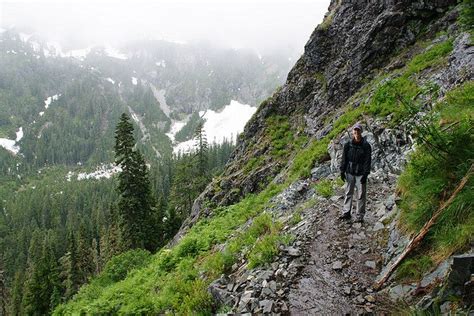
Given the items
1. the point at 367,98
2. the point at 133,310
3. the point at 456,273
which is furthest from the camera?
the point at 367,98

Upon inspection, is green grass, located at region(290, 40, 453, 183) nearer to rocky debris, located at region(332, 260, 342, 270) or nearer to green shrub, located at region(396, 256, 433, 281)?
rocky debris, located at region(332, 260, 342, 270)

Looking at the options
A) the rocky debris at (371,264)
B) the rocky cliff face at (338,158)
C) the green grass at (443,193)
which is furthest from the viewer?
the rocky debris at (371,264)

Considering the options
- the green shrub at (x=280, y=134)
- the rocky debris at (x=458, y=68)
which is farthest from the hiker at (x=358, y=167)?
the green shrub at (x=280, y=134)

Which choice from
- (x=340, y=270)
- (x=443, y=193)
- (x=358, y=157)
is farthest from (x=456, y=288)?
(x=358, y=157)

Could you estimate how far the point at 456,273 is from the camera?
5.37m

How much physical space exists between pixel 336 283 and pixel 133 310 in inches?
278

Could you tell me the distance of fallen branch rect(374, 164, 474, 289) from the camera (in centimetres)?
655

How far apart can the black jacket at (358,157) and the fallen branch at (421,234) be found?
367 centimetres

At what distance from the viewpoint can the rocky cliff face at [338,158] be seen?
7914 millimetres

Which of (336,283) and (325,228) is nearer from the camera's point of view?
(336,283)

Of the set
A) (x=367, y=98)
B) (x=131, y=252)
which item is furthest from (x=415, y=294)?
(x=131, y=252)

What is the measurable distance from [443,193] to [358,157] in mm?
3949

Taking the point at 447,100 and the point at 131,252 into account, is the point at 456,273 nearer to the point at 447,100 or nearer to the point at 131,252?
the point at 447,100

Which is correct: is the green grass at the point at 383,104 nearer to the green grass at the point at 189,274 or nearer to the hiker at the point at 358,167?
the green grass at the point at 189,274
